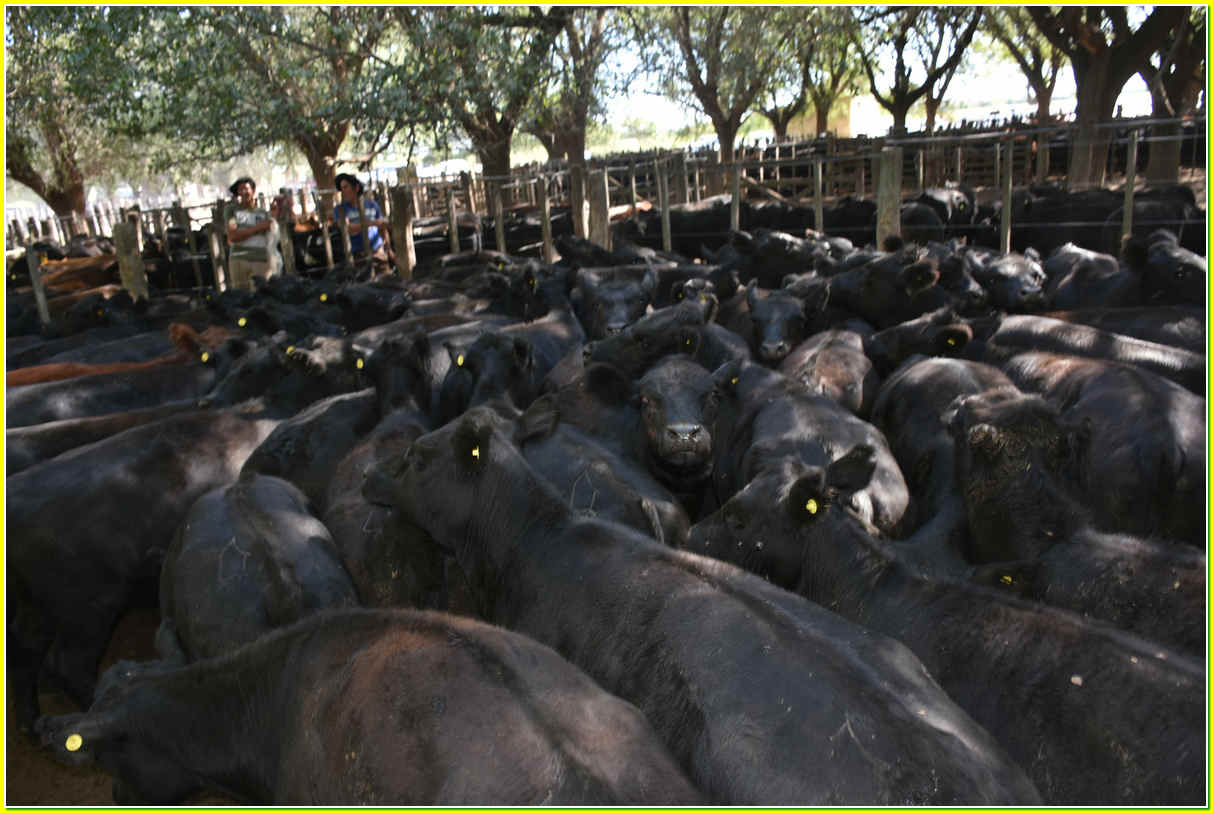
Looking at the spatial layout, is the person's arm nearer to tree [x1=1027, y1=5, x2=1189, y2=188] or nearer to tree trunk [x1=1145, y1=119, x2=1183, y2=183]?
tree [x1=1027, y1=5, x2=1189, y2=188]

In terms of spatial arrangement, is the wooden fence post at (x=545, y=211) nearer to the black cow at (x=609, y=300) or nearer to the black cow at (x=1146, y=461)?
the black cow at (x=609, y=300)

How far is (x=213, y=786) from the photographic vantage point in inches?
→ 129

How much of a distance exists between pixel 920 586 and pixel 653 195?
953 inches

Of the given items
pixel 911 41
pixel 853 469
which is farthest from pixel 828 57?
pixel 853 469

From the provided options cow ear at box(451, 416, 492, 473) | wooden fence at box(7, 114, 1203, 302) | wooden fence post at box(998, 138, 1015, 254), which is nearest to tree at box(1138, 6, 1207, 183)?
wooden fence at box(7, 114, 1203, 302)

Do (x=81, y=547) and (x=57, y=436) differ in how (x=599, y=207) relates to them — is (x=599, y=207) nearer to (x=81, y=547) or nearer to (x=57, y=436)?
(x=57, y=436)

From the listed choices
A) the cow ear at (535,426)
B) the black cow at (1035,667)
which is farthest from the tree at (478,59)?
the black cow at (1035,667)

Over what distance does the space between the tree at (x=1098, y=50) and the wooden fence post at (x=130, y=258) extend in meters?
17.3

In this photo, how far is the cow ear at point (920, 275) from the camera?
8172 millimetres

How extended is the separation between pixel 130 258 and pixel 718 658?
46.9ft

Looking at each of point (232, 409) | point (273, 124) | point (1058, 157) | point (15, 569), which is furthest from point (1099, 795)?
point (1058, 157)

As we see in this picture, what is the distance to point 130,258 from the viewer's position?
14523 millimetres

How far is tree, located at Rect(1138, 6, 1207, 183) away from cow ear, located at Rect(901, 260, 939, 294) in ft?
47.9

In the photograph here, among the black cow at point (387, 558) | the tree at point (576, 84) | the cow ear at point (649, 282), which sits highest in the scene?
the tree at point (576, 84)
